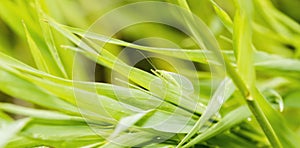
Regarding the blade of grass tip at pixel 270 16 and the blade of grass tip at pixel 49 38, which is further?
the blade of grass tip at pixel 270 16

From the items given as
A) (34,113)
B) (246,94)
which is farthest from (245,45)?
(34,113)

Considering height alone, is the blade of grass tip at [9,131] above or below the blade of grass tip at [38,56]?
below

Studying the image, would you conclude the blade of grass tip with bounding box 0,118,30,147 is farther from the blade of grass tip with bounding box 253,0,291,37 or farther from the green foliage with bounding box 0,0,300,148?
the blade of grass tip with bounding box 253,0,291,37

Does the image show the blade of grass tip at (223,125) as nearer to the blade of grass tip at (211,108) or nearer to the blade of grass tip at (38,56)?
the blade of grass tip at (211,108)

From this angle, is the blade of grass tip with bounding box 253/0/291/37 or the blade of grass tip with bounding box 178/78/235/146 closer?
the blade of grass tip with bounding box 178/78/235/146

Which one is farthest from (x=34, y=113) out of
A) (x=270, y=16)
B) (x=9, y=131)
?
(x=270, y=16)

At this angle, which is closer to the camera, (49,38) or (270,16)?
(49,38)

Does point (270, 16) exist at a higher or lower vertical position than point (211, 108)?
higher

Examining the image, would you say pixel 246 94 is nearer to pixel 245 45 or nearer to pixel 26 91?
pixel 245 45

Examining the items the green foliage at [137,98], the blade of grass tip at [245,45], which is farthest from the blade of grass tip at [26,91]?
the blade of grass tip at [245,45]

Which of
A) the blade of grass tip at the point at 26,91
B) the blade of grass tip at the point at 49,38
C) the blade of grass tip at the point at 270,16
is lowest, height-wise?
the blade of grass tip at the point at 26,91

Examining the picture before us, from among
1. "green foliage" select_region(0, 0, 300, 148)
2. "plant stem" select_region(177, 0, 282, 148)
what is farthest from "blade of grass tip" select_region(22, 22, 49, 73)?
"plant stem" select_region(177, 0, 282, 148)
